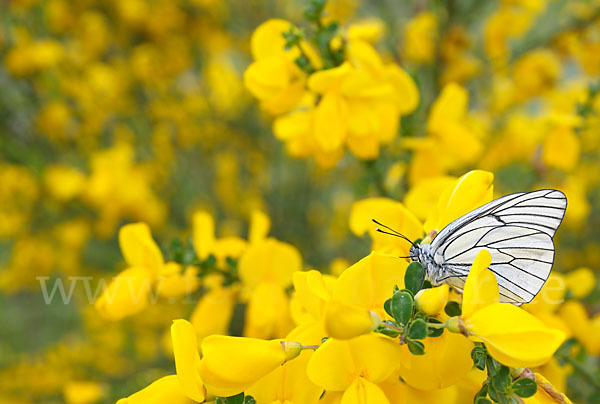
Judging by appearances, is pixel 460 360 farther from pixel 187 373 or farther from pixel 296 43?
pixel 296 43

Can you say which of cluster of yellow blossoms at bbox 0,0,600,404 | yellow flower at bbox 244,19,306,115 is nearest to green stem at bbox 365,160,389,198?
cluster of yellow blossoms at bbox 0,0,600,404

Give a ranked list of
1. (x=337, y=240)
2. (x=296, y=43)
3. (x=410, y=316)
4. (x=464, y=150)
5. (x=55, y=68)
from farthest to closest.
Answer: (x=337, y=240), (x=55, y=68), (x=464, y=150), (x=296, y=43), (x=410, y=316)

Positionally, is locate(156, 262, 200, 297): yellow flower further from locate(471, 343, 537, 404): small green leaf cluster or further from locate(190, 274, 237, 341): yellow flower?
locate(471, 343, 537, 404): small green leaf cluster

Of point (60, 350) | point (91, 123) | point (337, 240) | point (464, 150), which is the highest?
point (91, 123)

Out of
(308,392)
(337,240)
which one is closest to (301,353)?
(308,392)

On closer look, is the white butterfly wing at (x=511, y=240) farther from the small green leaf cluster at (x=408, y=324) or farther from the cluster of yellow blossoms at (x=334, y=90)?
the cluster of yellow blossoms at (x=334, y=90)

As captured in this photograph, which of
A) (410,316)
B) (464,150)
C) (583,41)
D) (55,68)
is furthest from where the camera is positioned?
(55,68)
